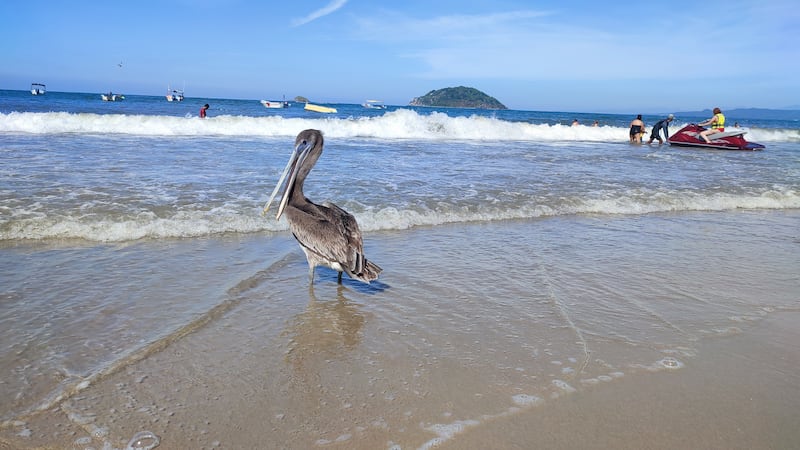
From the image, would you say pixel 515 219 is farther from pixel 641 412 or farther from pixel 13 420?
pixel 13 420

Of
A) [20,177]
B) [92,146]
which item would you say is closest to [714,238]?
[20,177]

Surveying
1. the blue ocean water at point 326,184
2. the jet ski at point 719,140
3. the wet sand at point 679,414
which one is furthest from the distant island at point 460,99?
the wet sand at point 679,414

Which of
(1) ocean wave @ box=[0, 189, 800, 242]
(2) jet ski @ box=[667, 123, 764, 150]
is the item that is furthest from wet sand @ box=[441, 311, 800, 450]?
(2) jet ski @ box=[667, 123, 764, 150]

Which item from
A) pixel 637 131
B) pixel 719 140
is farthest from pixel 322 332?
pixel 637 131

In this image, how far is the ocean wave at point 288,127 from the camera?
18.0 metres

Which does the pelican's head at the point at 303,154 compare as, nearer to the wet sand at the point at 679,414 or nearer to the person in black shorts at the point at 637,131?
the wet sand at the point at 679,414

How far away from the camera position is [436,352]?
346cm

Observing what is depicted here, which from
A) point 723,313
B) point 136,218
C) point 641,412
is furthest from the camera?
point 136,218

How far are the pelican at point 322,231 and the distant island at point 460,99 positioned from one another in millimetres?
137200

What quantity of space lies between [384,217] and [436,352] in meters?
3.78

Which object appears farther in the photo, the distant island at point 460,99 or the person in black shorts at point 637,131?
the distant island at point 460,99

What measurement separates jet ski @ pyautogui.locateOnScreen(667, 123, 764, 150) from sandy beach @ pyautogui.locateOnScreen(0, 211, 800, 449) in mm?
17825

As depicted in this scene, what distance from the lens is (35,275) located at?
177 inches

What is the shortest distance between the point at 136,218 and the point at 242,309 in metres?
2.93
